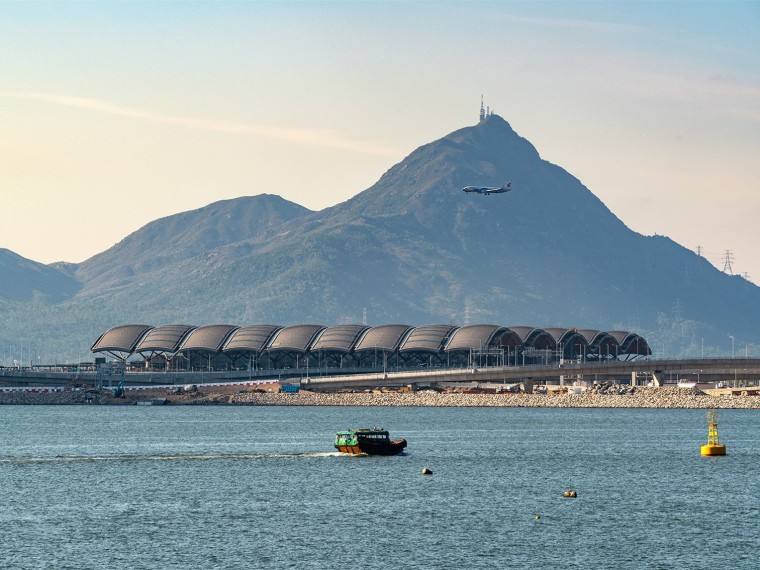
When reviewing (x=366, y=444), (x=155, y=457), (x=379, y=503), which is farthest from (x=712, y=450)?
(x=155, y=457)

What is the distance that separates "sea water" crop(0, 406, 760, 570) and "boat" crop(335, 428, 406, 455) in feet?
4.56

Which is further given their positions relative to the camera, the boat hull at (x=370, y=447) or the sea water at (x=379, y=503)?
the boat hull at (x=370, y=447)

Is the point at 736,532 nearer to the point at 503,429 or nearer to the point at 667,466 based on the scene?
the point at 667,466

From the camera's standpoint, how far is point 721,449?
127312 mm

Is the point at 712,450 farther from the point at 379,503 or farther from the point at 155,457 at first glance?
the point at 155,457

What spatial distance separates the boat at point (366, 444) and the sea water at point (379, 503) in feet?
4.56

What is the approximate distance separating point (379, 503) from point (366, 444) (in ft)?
110

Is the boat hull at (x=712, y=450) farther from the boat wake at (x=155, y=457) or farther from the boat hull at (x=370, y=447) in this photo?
the boat wake at (x=155, y=457)

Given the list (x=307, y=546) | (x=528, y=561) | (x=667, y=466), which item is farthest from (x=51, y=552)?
(x=667, y=466)

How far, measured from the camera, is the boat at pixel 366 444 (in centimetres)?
12650

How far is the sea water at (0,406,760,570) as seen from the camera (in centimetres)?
7325

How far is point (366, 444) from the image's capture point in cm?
12631

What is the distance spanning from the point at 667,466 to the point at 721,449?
11.6 meters

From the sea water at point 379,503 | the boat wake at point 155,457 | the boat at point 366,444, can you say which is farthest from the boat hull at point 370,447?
the sea water at point 379,503
